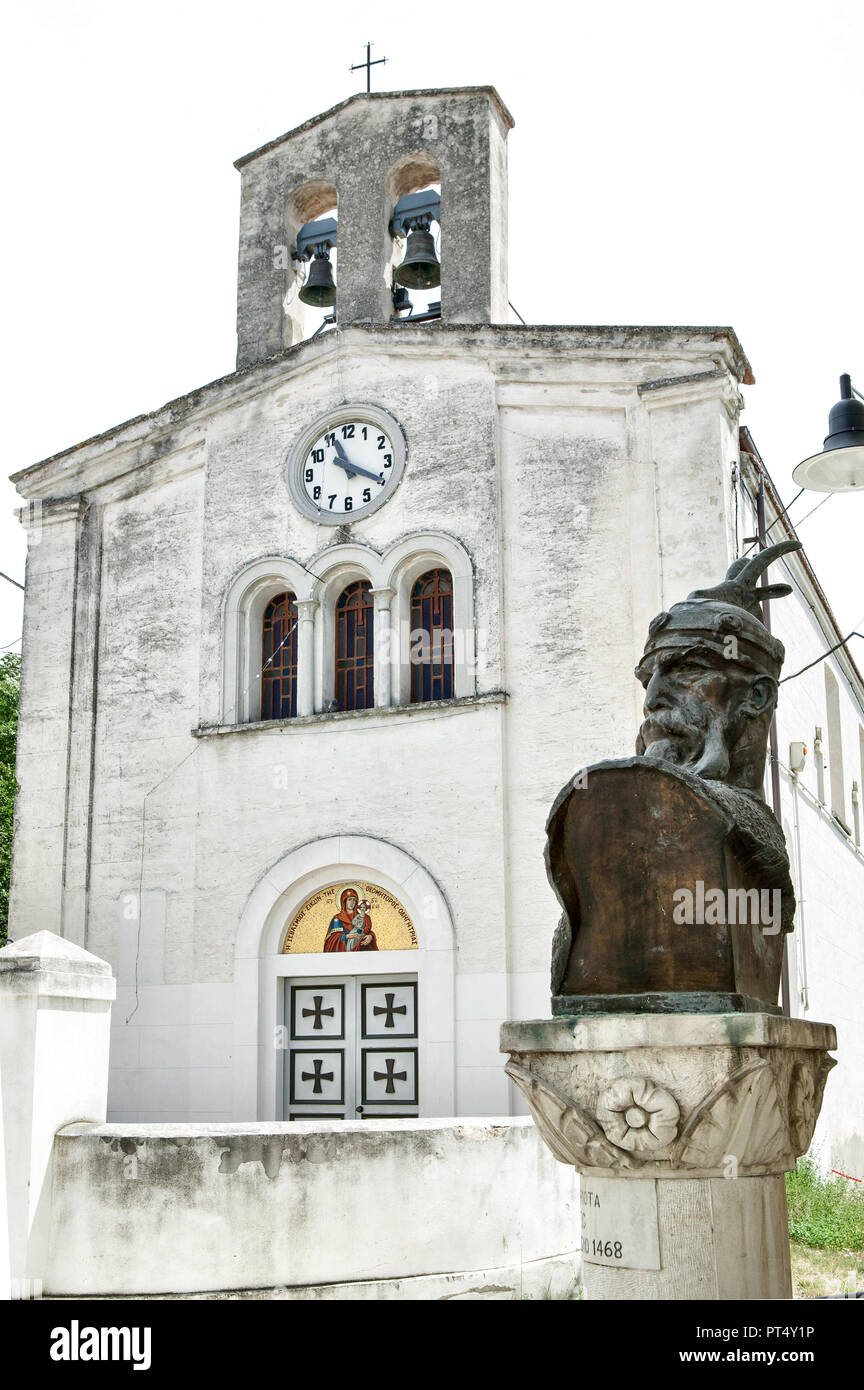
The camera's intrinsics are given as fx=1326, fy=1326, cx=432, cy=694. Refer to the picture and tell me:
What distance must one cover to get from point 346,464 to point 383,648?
2310 mm

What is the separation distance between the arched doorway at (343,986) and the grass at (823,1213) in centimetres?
340

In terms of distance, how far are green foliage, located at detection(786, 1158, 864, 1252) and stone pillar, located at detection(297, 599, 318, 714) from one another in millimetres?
6788

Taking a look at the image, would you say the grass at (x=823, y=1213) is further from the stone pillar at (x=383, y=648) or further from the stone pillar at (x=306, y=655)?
the stone pillar at (x=306, y=655)

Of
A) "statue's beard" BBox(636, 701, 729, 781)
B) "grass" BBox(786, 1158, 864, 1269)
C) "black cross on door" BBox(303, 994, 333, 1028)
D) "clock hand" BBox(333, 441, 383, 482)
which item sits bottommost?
"grass" BBox(786, 1158, 864, 1269)

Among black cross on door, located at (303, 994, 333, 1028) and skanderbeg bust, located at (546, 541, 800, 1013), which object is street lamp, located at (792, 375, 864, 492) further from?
black cross on door, located at (303, 994, 333, 1028)

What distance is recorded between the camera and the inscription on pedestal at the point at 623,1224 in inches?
194

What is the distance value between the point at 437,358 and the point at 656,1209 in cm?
1137

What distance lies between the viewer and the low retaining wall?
9.21 meters

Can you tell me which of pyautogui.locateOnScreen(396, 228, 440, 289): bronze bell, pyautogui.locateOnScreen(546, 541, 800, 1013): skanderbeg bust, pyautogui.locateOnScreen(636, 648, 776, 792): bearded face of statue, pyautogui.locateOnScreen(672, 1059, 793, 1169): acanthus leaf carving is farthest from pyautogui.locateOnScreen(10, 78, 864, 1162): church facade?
pyautogui.locateOnScreen(672, 1059, 793, 1169): acanthus leaf carving

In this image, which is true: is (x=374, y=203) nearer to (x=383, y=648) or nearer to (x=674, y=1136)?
(x=383, y=648)

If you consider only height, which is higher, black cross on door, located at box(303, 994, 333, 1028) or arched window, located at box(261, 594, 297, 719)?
arched window, located at box(261, 594, 297, 719)

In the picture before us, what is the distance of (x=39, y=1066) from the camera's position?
9422 mm

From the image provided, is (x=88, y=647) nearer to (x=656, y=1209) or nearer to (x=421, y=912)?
(x=421, y=912)

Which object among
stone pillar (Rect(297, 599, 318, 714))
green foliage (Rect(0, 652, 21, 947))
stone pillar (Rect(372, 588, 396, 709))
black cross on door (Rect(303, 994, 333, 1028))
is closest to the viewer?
black cross on door (Rect(303, 994, 333, 1028))
